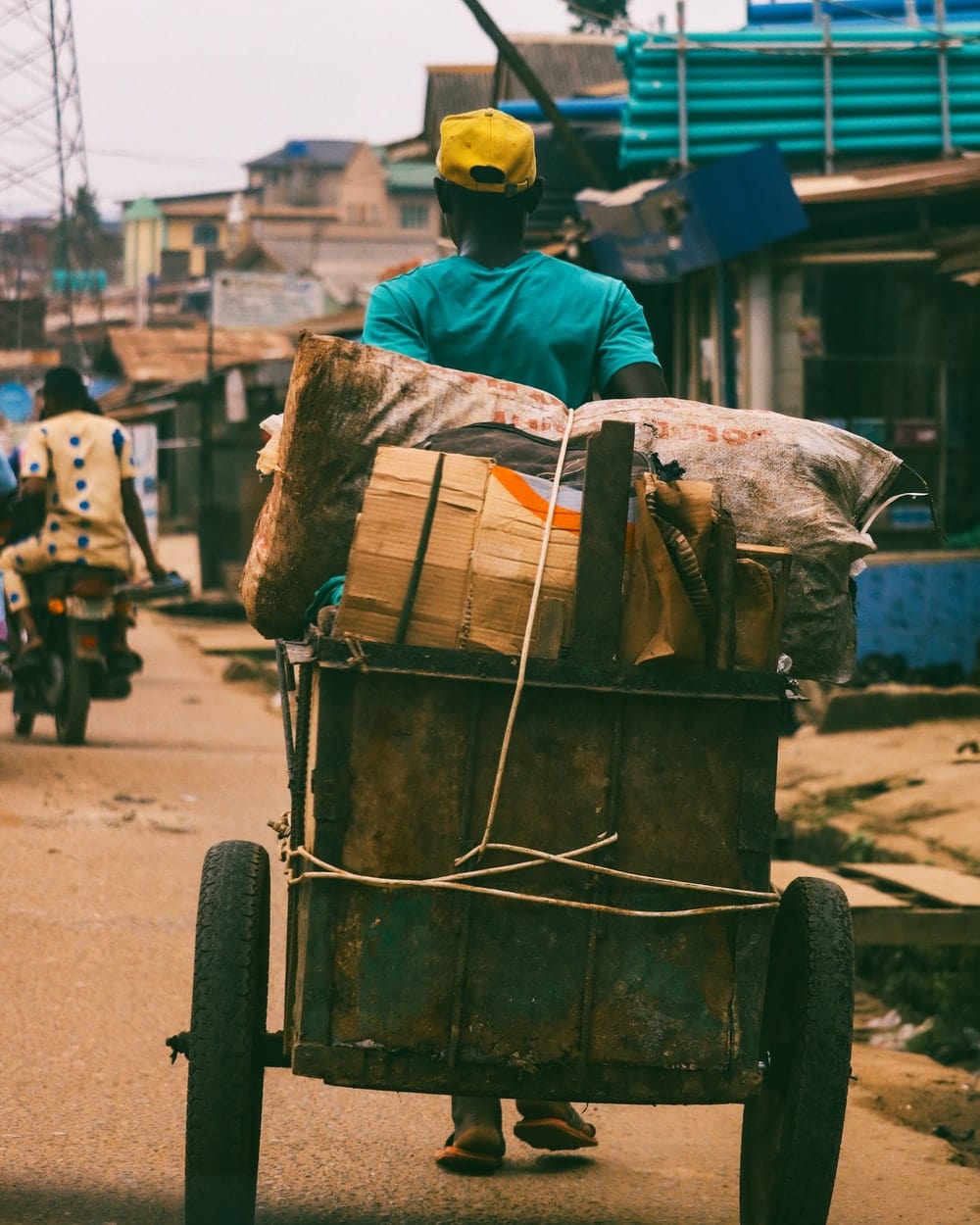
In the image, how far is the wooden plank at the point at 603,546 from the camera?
3.20m

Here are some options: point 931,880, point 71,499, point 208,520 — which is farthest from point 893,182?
point 208,520

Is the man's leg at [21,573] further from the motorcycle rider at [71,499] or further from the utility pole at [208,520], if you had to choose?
the utility pole at [208,520]

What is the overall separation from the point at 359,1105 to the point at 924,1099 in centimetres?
174

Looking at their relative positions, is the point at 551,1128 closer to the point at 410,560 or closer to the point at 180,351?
the point at 410,560

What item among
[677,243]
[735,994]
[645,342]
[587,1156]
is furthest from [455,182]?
[677,243]

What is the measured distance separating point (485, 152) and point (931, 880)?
3.69 m

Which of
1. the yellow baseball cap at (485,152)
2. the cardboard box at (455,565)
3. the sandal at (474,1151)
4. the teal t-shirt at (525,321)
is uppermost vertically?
the yellow baseball cap at (485,152)

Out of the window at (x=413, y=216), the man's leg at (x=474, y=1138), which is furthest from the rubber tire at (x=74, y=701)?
the window at (x=413, y=216)

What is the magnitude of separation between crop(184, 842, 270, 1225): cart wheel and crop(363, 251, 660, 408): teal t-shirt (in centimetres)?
134

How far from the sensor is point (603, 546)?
3213 mm

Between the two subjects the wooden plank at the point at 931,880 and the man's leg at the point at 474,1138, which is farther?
the wooden plank at the point at 931,880

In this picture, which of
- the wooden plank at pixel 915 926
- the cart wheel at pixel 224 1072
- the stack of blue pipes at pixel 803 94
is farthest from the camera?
the stack of blue pipes at pixel 803 94

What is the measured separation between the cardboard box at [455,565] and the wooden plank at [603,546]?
0.05m

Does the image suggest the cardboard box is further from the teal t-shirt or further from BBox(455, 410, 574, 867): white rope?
the teal t-shirt
